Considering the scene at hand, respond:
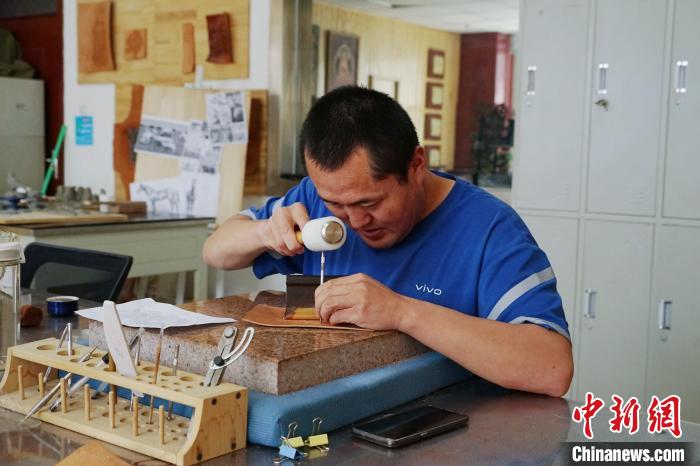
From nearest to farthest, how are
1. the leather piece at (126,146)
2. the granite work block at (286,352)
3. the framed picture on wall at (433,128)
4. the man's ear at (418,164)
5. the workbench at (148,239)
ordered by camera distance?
the granite work block at (286,352) → the man's ear at (418,164) → the workbench at (148,239) → the framed picture on wall at (433,128) → the leather piece at (126,146)

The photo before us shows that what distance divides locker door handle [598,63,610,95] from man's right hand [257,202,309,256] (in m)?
2.51

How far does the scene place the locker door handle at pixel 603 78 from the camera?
153 inches

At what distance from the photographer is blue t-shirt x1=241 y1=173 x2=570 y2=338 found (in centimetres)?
167

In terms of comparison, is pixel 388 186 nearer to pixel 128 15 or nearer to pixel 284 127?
pixel 284 127

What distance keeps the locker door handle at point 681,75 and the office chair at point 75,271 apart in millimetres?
2583

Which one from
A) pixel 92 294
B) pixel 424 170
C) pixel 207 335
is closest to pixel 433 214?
pixel 424 170

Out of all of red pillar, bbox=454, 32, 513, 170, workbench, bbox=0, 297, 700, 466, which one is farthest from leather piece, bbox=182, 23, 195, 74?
workbench, bbox=0, 297, 700, 466

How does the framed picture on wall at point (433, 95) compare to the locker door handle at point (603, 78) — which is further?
the framed picture on wall at point (433, 95)

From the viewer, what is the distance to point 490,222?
1.82m

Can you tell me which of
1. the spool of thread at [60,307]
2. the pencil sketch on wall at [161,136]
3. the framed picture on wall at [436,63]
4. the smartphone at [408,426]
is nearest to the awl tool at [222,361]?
the smartphone at [408,426]

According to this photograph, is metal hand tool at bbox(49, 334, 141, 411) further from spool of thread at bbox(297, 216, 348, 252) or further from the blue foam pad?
spool of thread at bbox(297, 216, 348, 252)

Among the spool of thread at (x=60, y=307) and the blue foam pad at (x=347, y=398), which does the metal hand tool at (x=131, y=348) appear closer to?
the blue foam pad at (x=347, y=398)

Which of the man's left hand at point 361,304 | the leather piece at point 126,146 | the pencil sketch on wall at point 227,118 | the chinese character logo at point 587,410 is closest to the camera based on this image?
the chinese character logo at point 587,410

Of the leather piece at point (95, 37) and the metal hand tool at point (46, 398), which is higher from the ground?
the leather piece at point (95, 37)
